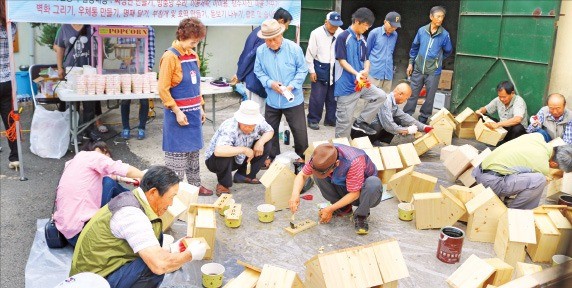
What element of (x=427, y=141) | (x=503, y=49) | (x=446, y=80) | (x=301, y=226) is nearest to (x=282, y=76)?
(x=301, y=226)

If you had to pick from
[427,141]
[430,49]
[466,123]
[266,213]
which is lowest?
[266,213]

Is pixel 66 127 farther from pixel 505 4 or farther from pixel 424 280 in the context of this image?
pixel 505 4

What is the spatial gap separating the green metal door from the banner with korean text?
3060mm

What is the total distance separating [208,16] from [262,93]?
→ 1.11m

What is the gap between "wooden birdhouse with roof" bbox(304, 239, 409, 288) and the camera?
3.38 m

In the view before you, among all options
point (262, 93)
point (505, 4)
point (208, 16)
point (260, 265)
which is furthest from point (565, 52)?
point (260, 265)

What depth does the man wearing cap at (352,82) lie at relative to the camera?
6582 millimetres

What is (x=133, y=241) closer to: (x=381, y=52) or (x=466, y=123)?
(x=381, y=52)

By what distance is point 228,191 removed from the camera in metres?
5.45

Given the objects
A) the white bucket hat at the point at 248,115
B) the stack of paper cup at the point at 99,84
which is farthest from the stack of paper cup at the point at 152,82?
the white bucket hat at the point at 248,115

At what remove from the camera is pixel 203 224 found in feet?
13.5

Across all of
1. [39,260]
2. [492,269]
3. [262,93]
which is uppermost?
[262,93]

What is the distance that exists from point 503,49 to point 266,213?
5.04 metres

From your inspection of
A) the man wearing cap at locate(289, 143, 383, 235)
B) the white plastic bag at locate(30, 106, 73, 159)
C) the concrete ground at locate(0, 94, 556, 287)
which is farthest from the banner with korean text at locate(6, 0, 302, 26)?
the man wearing cap at locate(289, 143, 383, 235)
